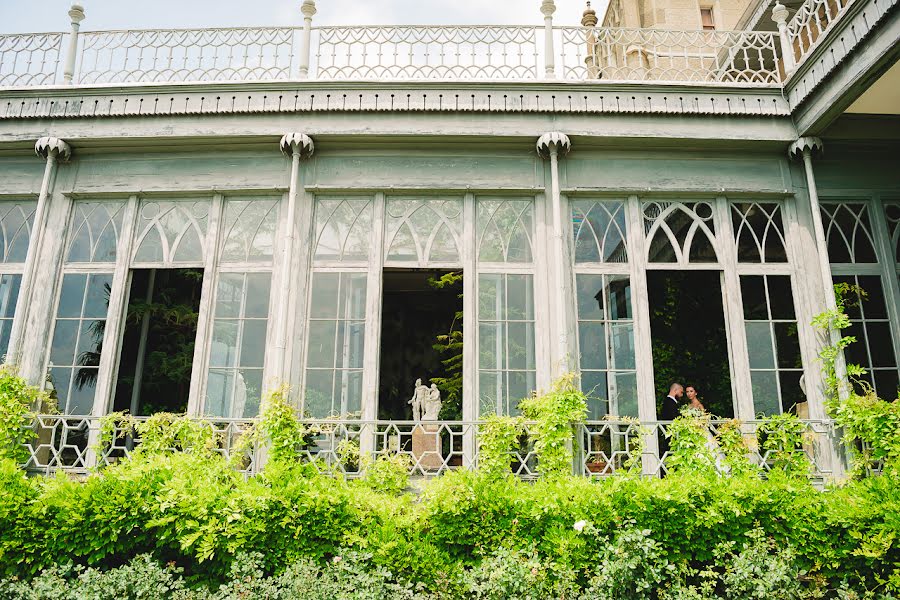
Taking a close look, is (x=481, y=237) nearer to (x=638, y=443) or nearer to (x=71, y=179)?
(x=638, y=443)

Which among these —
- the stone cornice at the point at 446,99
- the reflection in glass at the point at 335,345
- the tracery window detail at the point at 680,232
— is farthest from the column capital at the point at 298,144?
the tracery window detail at the point at 680,232

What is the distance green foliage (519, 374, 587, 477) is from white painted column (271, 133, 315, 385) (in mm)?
2928

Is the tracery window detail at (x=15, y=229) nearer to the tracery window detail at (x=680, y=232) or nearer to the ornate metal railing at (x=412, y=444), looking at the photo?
the ornate metal railing at (x=412, y=444)

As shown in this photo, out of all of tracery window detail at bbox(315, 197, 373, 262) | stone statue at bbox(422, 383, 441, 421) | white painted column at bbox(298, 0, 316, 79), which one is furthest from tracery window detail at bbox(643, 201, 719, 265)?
white painted column at bbox(298, 0, 316, 79)

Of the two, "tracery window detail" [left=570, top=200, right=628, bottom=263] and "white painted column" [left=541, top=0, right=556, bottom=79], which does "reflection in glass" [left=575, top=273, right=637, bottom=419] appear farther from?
"white painted column" [left=541, top=0, right=556, bottom=79]

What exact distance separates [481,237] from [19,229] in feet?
20.2

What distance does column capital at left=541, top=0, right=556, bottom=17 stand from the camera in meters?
7.38

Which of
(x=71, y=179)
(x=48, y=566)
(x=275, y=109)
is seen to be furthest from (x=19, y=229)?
(x=48, y=566)

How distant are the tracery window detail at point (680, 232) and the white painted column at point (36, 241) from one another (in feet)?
25.1

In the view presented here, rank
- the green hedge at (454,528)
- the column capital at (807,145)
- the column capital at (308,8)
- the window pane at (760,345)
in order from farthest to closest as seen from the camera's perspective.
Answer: the column capital at (308,8) → the column capital at (807,145) → the window pane at (760,345) → the green hedge at (454,528)

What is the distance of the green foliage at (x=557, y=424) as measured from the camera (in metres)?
6.07

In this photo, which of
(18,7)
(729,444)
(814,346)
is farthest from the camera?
(18,7)

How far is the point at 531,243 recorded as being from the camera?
7180mm

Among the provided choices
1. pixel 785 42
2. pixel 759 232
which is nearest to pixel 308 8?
pixel 785 42
